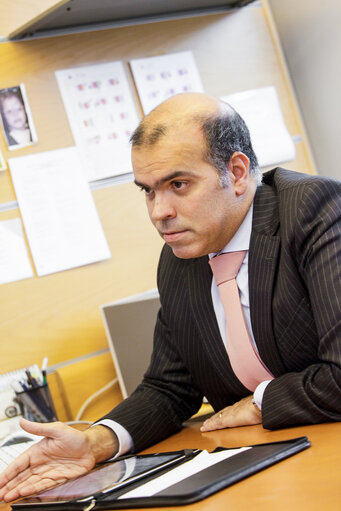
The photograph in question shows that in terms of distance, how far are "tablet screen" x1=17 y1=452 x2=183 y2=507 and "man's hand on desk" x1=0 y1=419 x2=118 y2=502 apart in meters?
0.06

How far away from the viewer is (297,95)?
8.33 feet

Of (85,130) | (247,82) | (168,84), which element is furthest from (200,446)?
(247,82)

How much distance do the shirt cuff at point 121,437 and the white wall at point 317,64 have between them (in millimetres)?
1362

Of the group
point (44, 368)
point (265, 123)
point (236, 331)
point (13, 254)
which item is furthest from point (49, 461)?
point (265, 123)

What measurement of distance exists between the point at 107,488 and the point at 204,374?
55cm

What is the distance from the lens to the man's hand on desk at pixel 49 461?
4.06ft

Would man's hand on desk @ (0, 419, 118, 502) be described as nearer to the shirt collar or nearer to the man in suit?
the man in suit

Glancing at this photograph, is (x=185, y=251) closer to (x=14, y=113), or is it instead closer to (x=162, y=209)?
(x=162, y=209)

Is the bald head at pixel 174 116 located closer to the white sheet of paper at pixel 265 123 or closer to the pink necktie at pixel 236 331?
the pink necktie at pixel 236 331

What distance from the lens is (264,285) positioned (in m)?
1.35

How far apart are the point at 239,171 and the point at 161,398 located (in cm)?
51

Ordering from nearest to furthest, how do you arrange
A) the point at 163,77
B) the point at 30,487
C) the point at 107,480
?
the point at 107,480 < the point at 30,487 < the point at 163,77

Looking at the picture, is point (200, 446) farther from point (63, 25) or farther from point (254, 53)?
point (254, 53)

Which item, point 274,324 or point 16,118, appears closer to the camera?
point 274,324
